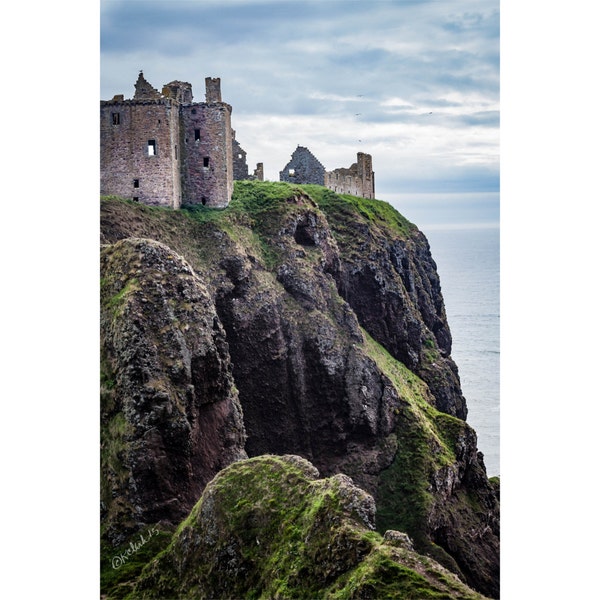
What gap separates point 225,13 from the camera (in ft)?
78.3

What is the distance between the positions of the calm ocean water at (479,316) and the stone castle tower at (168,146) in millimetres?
10870

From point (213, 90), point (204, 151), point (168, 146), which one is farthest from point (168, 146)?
point (213, 90)

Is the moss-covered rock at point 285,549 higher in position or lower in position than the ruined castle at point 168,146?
lower

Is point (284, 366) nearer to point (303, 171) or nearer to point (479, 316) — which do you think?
point (303, 171)

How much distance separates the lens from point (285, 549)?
790 inches

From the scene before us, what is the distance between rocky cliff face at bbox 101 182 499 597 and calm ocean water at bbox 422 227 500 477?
4.39 meters

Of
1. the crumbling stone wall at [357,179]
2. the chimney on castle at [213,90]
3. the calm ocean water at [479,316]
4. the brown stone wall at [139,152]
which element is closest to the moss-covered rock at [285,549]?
the calm ocean water at [479,316]

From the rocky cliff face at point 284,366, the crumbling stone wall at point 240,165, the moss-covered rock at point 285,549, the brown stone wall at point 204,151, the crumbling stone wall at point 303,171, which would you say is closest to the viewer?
the moss-covered rock at point 285,549

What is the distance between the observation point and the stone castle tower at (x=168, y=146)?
3391cm

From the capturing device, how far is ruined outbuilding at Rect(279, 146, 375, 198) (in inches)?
1956

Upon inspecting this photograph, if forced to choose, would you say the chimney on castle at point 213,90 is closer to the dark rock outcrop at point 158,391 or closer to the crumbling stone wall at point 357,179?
the dark rock outcrop at point 158,391

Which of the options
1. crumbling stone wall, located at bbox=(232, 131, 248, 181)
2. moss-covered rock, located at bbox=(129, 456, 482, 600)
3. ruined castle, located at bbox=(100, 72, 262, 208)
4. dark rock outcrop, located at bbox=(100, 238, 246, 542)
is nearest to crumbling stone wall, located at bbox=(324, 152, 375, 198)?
crumbling stone wall, located at bbox=(232, 131, 248, 181)

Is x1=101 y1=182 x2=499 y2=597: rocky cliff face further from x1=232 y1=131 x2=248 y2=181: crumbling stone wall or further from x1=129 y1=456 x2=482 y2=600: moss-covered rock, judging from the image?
x1=129 y1=456 x2=482 y2=600: moss-covered rock
